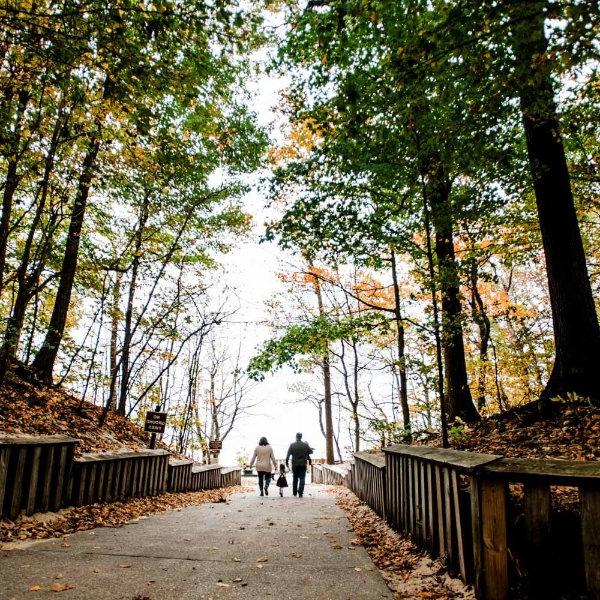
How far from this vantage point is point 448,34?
12.9 ft

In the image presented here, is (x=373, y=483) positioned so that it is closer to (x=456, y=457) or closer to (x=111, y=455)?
(x=111, y=455)

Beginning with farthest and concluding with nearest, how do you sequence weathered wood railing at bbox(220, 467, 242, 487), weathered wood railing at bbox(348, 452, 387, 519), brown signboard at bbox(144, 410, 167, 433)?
weathered wood railing at bbox(220, 467, 242, 487) → brown signboard at bbox(144, 410, 167, 433) → weathered wood railing at bbox(348, 452, 387, 519)

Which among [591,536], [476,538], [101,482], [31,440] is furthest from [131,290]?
[591,536]

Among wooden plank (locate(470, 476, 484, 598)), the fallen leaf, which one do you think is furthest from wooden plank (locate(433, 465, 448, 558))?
the fallen leaf

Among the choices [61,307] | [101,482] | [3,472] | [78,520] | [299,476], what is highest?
[61,307]

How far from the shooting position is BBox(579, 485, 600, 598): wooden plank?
2219mm

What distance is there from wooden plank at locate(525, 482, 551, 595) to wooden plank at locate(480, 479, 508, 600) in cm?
14

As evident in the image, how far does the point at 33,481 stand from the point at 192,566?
2.81m

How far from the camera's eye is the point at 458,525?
316 cm

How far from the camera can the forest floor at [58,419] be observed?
313 inches

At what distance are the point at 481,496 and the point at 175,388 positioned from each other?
28944mm

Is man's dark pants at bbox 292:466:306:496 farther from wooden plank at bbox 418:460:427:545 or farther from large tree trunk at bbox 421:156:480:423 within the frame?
wooden plank at bbox 418:460:427:545

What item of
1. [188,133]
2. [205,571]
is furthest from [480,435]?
[188,133]

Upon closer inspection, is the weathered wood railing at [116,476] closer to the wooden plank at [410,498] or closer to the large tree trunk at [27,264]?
the large tree trunk at [27,264]
